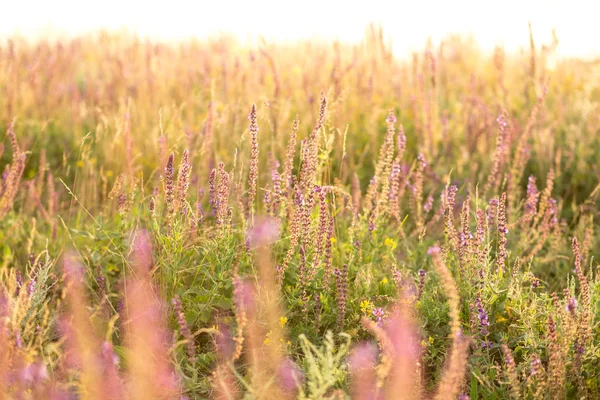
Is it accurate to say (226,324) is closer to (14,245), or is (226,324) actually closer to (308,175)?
(308,175)

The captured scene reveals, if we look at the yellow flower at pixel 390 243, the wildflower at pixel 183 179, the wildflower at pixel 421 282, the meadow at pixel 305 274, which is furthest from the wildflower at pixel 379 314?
the wildflower at pixel 183 179

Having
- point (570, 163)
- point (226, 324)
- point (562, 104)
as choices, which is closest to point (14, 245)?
point (226, 324)

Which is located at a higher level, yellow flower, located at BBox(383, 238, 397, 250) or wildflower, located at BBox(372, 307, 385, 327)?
yellow flower, located at BBox(383, 238, 397, 250)

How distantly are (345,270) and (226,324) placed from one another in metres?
0.45

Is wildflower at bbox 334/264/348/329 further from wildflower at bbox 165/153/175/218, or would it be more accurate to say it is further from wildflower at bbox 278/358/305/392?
wildflower at bbox 165/153/175/218

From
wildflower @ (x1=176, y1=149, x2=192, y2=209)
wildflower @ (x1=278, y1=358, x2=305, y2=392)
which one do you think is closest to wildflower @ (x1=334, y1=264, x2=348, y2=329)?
wildflower @ (x1=278, y1=358, x2=305, y2=392)

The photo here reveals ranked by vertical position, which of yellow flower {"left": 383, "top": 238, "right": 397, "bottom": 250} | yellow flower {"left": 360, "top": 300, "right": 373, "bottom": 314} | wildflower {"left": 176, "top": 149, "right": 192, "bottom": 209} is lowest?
yellow flower {"left": 360, "top": 300, "right": 373, "bottom": 314}

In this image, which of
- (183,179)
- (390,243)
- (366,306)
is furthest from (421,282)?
(183,179)

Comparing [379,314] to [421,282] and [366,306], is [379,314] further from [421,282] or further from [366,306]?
[421,282]

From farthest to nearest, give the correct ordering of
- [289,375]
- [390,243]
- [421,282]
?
[390,243], [421,282], [289,375]

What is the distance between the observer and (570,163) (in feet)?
13.5

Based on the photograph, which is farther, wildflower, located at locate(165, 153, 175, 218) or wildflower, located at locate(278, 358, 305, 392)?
wildflower, located at locate(165, 153, 175, 218)

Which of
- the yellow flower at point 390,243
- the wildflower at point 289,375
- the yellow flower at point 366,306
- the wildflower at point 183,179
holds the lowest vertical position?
the wildflower at point 289,375

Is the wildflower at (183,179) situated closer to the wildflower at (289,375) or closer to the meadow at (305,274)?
the meadow at (305,274)
